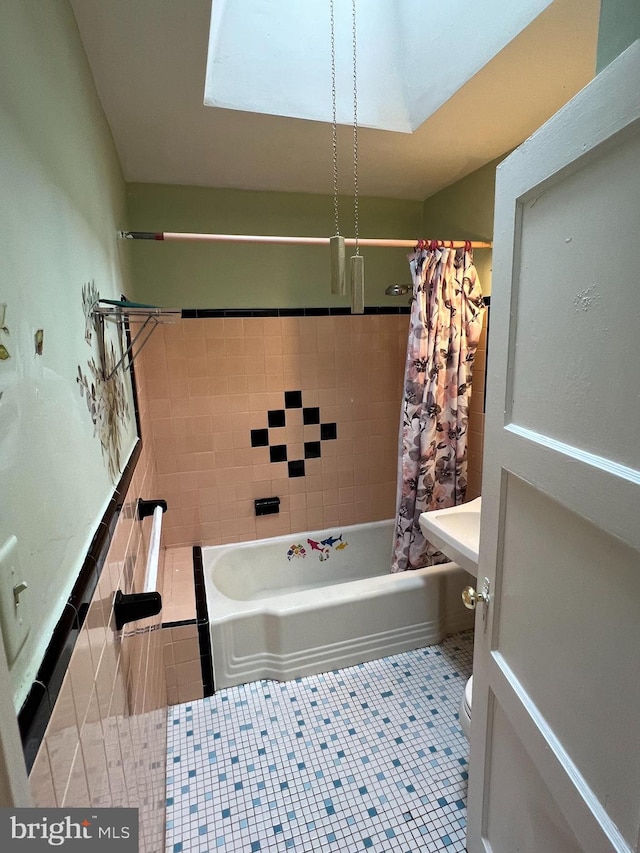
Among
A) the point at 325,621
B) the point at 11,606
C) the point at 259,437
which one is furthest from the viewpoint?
the point at 259,437

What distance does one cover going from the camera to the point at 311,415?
245cm

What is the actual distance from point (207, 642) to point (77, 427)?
1.30 meters

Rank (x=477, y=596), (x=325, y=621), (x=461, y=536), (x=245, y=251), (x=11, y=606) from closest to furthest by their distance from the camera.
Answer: (x=11, y=606)
(x=477, y=596)
(x=461, y=536)
(x=325, y=621)
(x=245, y=251)

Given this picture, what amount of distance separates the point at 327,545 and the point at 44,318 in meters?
2.17

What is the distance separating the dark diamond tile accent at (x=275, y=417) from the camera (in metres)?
2.38

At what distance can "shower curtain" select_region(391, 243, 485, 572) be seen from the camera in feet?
6.35

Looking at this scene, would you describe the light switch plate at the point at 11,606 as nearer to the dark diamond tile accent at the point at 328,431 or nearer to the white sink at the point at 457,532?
the white sink at the point at 457,532

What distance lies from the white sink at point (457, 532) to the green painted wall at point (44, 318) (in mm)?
1130

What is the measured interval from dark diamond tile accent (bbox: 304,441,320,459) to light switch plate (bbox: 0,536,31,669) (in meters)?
2.04

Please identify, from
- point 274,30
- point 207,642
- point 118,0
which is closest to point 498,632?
point 207,642

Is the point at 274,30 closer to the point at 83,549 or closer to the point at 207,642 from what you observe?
the point at 83,549

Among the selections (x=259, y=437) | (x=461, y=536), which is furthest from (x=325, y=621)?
(x=259, y=437)

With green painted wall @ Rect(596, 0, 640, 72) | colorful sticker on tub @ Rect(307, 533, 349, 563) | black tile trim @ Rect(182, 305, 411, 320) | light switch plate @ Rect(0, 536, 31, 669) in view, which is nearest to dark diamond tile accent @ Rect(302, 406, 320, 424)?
black tile trim @ Rect(182, 305, 411, 320)

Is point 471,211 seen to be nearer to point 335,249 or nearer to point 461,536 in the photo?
point 335,249
